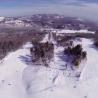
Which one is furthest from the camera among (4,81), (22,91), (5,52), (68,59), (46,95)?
(5,52)

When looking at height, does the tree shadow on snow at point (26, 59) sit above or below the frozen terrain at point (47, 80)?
above

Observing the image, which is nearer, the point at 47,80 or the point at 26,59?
the point at 47,80

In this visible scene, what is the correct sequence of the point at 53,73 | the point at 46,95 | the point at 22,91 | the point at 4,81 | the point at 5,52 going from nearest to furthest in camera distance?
the point at 46,95, the point at 22,91, the point at 4,81, the point at 53,73, the point at 5,52

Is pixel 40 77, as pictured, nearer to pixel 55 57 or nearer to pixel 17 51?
pixel 55 57

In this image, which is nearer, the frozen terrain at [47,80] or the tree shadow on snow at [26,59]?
the frozen terrain at [47,80]

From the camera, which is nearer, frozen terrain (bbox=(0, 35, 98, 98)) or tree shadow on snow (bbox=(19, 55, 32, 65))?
frozen terrain (bbox=(0, 35, 98, 98))

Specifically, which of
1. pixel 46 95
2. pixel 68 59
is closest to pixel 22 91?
pixel 46 95

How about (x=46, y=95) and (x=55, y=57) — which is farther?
(x=55, y=57)

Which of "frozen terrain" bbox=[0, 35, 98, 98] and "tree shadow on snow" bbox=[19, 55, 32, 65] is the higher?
"tree shadow on snow" bbox=[19, 55, 32, 65]
